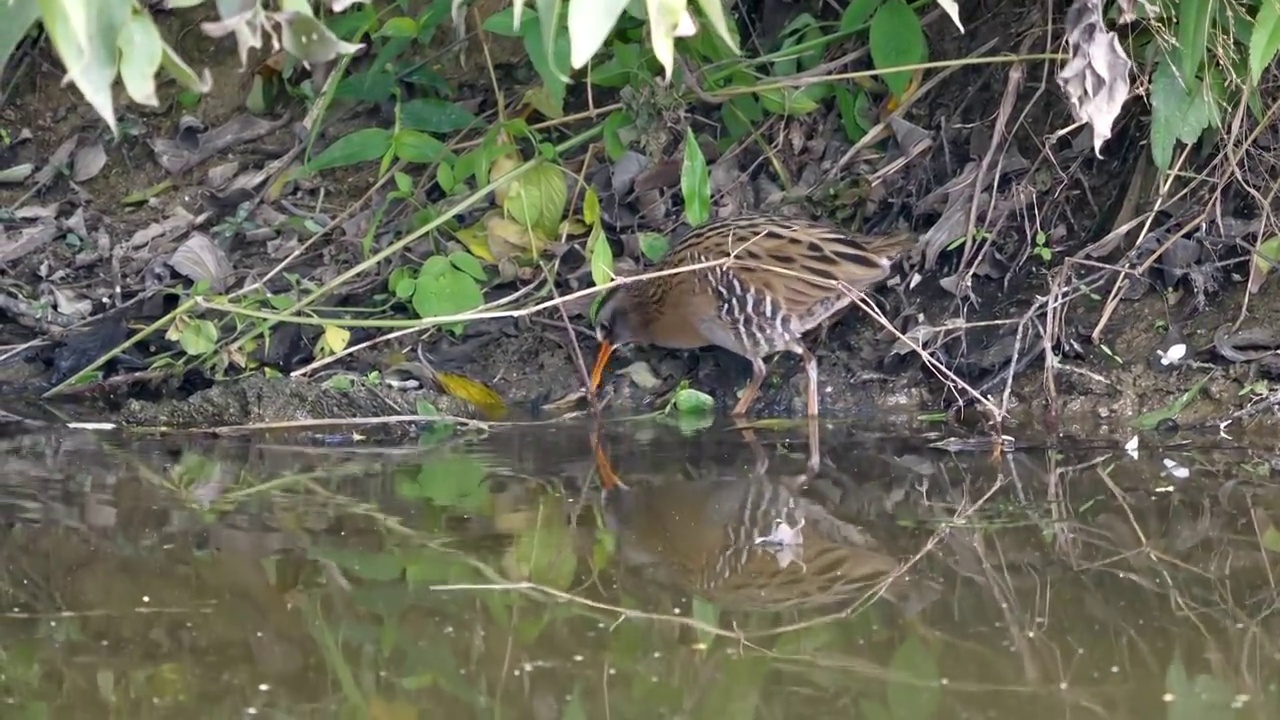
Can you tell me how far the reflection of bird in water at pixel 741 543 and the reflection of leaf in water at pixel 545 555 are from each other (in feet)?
0.37

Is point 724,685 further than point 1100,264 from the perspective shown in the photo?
No

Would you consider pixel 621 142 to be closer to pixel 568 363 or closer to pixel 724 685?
pixel 568 363

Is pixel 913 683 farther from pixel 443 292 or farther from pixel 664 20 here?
pixel 443 292

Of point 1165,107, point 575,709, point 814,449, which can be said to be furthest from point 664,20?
point 1165,107

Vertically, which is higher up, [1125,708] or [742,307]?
[1125,708]

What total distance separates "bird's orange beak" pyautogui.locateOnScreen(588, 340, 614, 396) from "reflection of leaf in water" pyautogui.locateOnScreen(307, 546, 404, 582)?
5.58ft

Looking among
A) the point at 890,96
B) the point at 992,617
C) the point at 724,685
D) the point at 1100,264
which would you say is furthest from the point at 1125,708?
the point at 890,96

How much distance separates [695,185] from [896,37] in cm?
78

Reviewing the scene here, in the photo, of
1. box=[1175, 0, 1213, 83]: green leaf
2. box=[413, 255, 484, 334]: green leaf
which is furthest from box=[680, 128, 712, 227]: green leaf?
box=[1175, 0, 1213, 83]: green leaf

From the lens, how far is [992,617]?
250 cm

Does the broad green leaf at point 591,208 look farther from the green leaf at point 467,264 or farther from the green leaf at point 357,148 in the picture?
the green leaf at point 357,148

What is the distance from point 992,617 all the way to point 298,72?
13.1ft

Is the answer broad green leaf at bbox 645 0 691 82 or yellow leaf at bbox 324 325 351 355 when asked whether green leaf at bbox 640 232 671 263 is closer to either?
yellow leaf at bbox 324 325 351 355

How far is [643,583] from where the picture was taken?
274 centimetres
